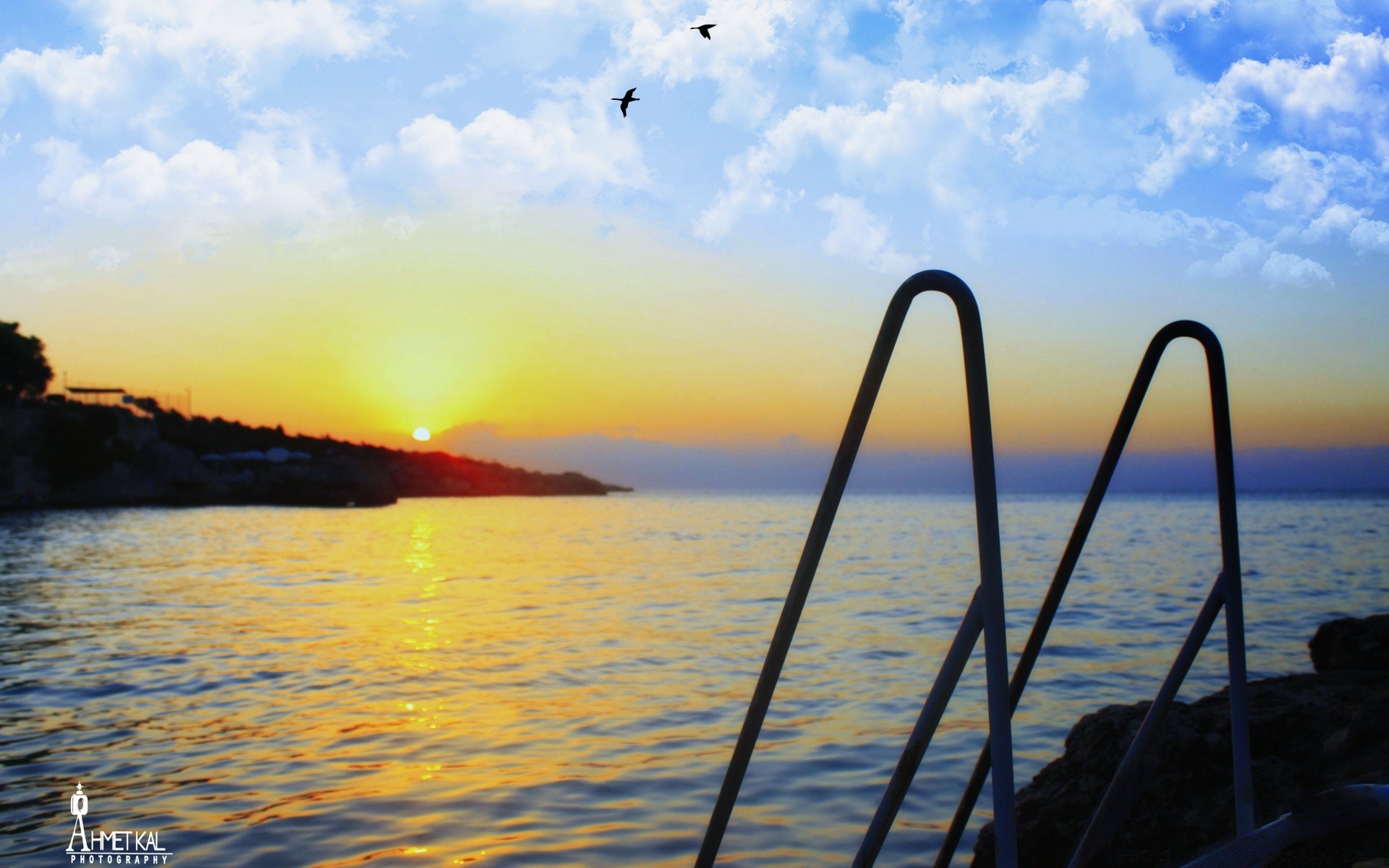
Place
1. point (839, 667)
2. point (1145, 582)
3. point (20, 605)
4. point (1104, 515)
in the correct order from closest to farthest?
point (839, 667) < point (20, 605) < point (1145, 582) < point (1104, 515)

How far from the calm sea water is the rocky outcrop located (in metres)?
1.35

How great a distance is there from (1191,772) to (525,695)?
7.47 metres

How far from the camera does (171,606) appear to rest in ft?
60.8

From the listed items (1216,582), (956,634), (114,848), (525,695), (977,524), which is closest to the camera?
(977,524)

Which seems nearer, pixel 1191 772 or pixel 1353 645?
pixel 1191 772

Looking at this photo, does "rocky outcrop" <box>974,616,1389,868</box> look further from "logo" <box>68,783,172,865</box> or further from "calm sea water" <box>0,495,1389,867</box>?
"logo" <box>68,783,172,865</box>

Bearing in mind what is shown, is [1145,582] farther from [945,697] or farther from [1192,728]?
[945,697]

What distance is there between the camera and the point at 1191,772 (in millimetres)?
5020

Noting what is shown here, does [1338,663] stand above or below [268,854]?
above

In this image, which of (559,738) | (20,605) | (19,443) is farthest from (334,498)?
(559,738)

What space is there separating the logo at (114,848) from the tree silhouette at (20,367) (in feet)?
317

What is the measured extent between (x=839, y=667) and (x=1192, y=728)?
7.12 metres

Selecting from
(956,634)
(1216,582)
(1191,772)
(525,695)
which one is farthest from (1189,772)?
(525,695)

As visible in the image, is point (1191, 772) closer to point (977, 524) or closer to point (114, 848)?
point (977, 524)
